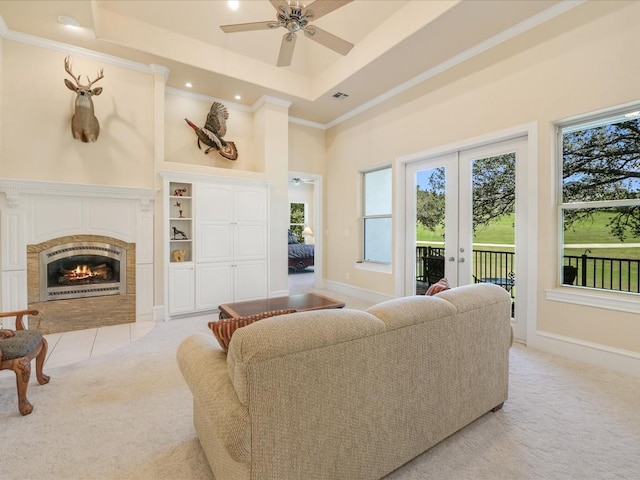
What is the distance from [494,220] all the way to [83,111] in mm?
5303

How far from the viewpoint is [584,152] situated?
3.10 meters

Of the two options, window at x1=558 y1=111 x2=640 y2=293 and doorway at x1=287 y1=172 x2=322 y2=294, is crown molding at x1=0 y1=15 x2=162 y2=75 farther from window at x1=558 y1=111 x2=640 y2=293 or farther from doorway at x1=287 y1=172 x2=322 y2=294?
window at x1=558 y1=111 x2=640 y2=293

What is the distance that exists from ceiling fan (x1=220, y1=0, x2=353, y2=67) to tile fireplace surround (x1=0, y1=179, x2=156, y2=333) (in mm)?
2605

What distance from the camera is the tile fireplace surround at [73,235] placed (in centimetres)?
356

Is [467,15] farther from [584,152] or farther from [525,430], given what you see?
[525,430]

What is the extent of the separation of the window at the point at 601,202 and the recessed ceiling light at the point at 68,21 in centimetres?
548

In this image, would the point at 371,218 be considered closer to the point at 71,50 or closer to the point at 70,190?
the point at 70,190

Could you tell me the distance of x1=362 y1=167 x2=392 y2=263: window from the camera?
5340 mm

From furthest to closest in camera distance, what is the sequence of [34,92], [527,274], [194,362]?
[34,92]
[527,274]
[194,362]

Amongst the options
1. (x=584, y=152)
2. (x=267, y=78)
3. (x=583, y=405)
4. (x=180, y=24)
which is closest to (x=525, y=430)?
(x=583, y=405)

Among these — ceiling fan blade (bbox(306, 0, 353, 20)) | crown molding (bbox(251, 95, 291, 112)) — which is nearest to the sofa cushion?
ceiling fan blade (bbox(306, 0, 353, 20))

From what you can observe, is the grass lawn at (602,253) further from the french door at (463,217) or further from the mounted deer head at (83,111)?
the mounted deer head at (83,111)

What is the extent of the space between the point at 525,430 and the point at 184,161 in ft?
17.5

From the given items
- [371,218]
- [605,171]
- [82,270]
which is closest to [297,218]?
[371,218]
